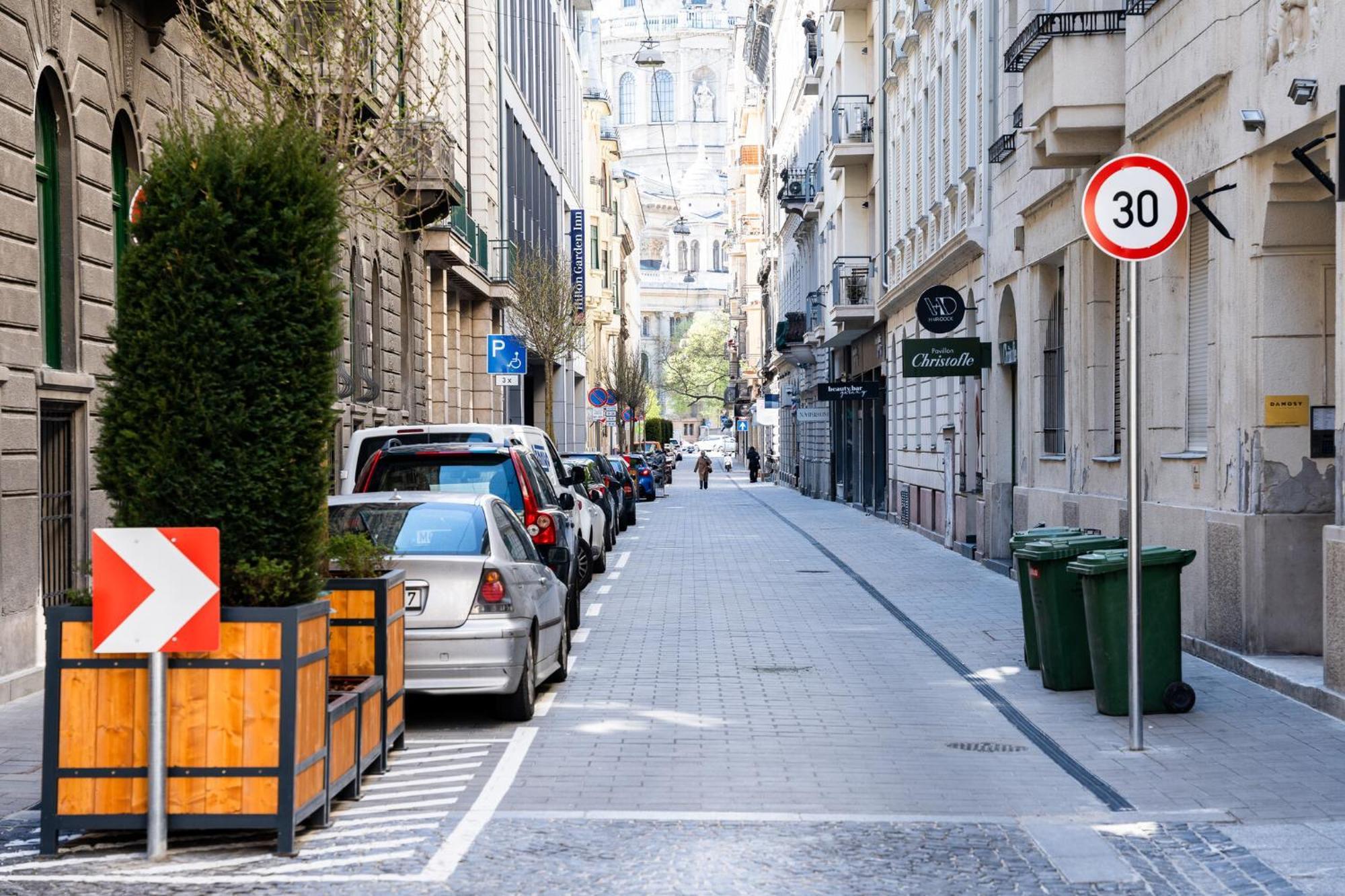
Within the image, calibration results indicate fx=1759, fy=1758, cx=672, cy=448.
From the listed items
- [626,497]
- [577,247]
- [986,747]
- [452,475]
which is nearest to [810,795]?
[986,747]

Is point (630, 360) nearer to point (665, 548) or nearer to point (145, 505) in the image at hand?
point (665, 548)

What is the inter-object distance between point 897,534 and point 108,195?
20.1 metres

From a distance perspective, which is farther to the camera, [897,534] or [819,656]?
[897,534]

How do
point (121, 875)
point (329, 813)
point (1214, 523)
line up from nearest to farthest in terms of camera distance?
point (121, 875)
point (329, 813)
point (1214, 523)

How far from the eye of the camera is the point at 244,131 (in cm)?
757

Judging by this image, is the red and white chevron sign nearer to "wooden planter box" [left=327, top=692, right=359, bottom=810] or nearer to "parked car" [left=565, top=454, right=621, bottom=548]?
"wooden planter box" [left=327, top=692, right=359, bottom=810]

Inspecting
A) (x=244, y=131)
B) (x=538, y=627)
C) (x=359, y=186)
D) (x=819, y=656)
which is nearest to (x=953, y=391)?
(x=359, y=186)

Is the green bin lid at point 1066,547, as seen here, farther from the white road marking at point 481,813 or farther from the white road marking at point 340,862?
the white road marking at point 340,862

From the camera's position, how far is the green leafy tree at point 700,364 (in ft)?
452

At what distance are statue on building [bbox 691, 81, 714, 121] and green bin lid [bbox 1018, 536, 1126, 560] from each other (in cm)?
16696

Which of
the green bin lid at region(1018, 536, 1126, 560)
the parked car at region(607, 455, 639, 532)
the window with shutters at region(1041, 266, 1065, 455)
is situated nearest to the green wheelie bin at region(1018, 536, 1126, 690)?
the green bin lid at region(1018, 536, 1126, 560)

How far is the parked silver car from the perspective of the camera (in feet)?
32.6

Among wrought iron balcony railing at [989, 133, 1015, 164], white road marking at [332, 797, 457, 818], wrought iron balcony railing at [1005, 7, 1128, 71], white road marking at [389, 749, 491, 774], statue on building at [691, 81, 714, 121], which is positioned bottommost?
white road marking at [389, 749, 491, 774]

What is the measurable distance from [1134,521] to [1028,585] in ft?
9.77
